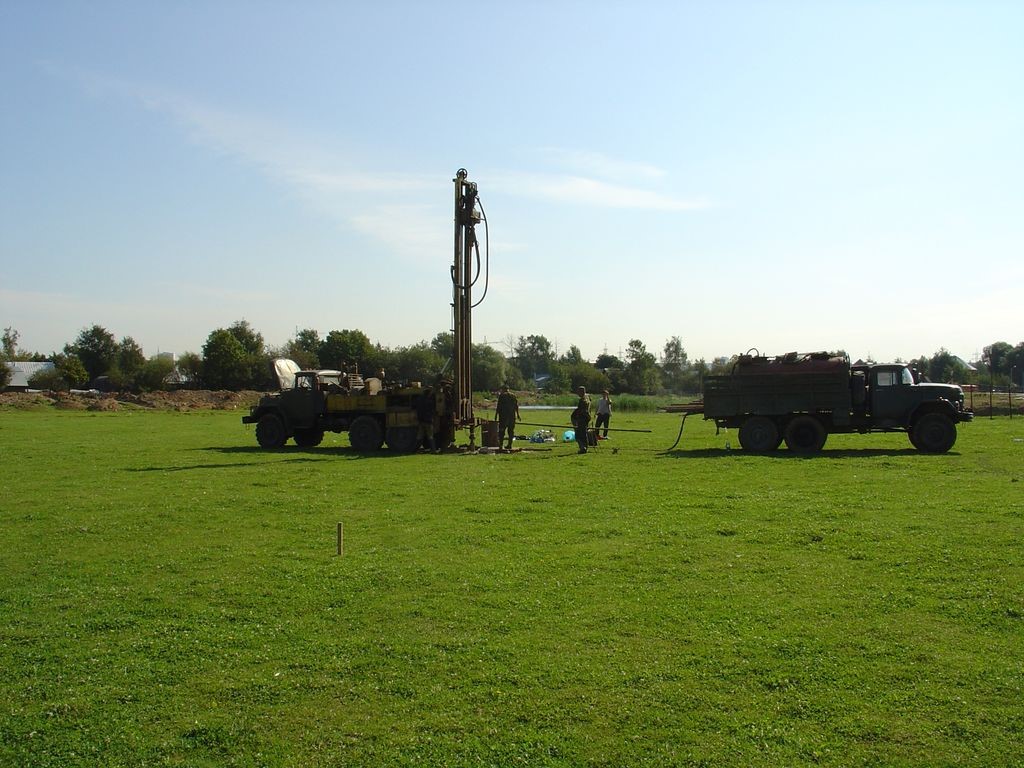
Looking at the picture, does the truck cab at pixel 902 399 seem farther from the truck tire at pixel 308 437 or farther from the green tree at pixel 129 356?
the green tree at pixel 129 356

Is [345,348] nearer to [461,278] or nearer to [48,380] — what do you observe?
[48,380]

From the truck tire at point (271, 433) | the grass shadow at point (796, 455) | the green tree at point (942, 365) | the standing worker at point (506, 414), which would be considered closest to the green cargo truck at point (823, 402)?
the grass shadow at point (796, 455)

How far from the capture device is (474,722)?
608 centimetres

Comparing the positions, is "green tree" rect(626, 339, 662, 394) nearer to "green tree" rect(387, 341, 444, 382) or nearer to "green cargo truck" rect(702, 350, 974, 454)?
"green tree" rect(387, 341, 444, 382)

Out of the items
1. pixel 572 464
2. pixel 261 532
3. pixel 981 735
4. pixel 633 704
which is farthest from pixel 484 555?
pixel 572 464

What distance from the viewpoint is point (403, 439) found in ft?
85.4

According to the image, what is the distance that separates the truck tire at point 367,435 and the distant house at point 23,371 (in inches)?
3406

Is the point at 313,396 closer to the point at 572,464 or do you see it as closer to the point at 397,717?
the point at 572,464

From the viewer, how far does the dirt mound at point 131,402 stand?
6325 cm

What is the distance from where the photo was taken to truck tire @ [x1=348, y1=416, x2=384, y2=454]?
26.7m

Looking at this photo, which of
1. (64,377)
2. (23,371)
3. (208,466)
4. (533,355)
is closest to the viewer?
(208,466)

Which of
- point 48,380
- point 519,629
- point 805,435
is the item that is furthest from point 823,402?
point 48,380

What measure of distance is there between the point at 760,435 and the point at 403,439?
10.1 meters

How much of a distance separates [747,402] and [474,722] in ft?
66.9
